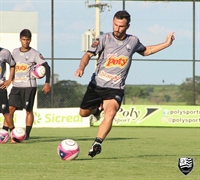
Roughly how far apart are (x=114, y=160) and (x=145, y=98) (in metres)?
31.1

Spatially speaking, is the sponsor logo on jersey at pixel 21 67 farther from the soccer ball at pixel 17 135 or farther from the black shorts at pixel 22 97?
the soccer ball at pixel 17 135

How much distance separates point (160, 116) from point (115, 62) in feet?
48.3

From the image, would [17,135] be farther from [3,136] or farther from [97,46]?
[97,46]

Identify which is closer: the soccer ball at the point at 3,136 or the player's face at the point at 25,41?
the soccer ball at the point at 3,136

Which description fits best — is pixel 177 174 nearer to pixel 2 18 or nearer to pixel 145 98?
pixel 2 18

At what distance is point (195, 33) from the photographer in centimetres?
2955

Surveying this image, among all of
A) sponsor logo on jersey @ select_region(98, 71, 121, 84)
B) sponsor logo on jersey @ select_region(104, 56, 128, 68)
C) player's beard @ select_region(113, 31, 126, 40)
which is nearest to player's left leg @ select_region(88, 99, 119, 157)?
sponsor logo on jersey @ select_region(98, 71, 121, 84)

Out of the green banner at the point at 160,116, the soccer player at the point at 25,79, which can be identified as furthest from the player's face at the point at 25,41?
the green banner at the point at 160,116

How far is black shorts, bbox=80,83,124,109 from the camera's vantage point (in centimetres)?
1031

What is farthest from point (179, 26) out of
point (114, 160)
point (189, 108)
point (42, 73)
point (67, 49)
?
point (114, 160)

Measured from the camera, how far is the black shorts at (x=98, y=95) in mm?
10312

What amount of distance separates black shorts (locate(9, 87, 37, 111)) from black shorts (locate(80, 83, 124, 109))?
4.05 m

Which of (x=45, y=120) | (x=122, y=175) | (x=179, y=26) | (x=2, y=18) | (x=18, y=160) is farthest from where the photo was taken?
(x=179, y=26)

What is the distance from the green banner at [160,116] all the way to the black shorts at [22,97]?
414 inches
